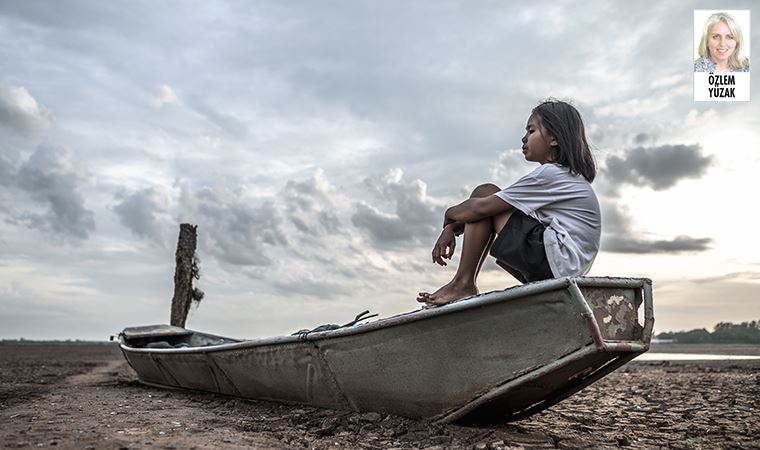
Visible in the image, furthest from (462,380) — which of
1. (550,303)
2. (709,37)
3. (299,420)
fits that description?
(709,37)

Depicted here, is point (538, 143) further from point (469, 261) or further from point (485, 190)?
point (469, 261)

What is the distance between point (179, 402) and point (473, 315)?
3263 mm

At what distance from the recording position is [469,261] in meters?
3.81

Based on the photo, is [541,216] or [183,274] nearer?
[541,216]

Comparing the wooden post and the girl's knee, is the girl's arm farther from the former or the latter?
the wooden post

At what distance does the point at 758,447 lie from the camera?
3674 millimetres

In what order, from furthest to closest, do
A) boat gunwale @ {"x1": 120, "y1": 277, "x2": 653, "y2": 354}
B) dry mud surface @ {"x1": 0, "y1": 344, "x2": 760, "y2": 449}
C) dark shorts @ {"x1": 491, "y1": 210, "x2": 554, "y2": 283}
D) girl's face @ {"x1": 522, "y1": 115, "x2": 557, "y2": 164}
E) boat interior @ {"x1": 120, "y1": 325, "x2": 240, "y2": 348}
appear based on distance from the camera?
boat interior @ {"x1": 120, "y1": 325, "x2": 240, "y2": 348}, girl's face @ {"x1": 522, "y1": 115, "x2": 557, "y2": 164}, dark shorts @ {"x1": 491, "y1": 210, "x2": 554, "y2": 283}, dry mud surface @ {"x1": 0, "y1": 344, "x2": 760, "y2": 449}, boat gunwale @ {"x1": 120, "y1": 277, "x2": 653, "y2": 354}

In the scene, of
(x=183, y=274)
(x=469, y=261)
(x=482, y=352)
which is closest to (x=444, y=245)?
(x=469, y=261)

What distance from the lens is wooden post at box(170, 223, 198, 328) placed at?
39.1 ft

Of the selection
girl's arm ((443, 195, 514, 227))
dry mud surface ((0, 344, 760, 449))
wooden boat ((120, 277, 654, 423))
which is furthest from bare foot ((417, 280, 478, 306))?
dry mud surface ((0, 344, 760, 449))

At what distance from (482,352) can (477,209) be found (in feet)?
2.63

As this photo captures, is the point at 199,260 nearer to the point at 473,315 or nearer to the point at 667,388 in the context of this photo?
the point at 667,388

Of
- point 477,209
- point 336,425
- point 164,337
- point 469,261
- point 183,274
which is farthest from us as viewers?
point 183,274

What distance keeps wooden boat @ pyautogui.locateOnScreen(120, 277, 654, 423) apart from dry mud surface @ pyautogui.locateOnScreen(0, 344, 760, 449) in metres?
0.14
